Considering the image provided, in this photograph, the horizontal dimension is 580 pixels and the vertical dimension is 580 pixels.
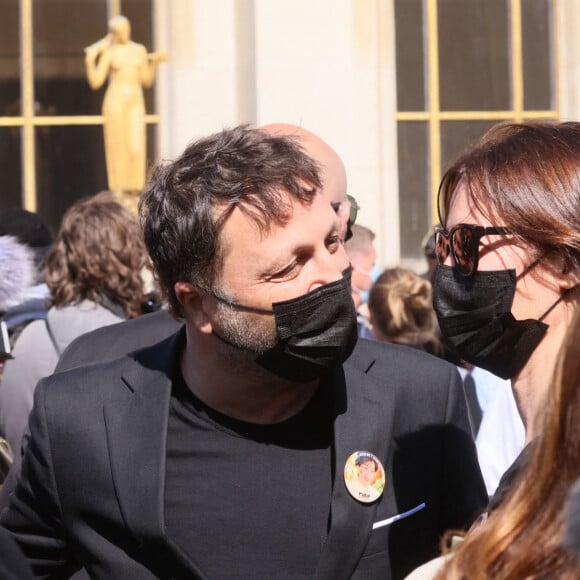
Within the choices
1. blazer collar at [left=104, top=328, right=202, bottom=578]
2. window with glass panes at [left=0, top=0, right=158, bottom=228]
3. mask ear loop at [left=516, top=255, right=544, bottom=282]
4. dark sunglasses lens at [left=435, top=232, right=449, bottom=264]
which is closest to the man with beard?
blazer collar at [left=104, top=328, right=202, bottom=578]

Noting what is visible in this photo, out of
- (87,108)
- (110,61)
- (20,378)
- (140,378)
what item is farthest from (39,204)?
(140,378)

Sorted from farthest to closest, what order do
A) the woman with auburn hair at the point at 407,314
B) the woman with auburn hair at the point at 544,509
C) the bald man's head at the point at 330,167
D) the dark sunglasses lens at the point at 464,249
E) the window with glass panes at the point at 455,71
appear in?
1. the window with glass panes at the point at 455,71
2. the woman with auburn hair at the point at 407,314
3. the bald man's head at the point at 330,167
4. the dark sunglasses lens at the point at 464,249
5. the woman with auburn hair at the point at 544,509

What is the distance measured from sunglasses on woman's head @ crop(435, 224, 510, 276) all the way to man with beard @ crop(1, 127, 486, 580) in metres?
0.28

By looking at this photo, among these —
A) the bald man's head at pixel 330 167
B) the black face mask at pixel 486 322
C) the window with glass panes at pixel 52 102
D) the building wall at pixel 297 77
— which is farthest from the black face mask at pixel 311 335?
the window with glass panes at pixel 52 102

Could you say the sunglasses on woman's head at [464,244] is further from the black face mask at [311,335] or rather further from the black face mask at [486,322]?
the black face mask at [311,335]

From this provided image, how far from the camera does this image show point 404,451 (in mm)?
2709

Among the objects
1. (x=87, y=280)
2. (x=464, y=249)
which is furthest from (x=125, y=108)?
(x=464, y=249)

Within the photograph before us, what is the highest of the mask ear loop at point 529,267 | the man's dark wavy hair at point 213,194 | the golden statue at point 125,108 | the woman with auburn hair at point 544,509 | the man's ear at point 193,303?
the golden statue at point 125,108

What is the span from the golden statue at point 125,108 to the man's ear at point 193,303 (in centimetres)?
790

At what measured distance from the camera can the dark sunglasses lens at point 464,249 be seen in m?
2.46

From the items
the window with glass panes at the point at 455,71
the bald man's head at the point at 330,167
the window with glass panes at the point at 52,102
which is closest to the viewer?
the bald man's head at the point at 330,167

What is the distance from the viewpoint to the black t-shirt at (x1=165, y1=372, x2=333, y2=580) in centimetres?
255

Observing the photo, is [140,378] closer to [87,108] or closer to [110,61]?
[110,61]

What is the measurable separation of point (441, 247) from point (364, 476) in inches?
21.2
